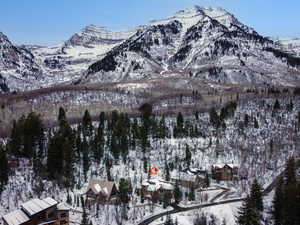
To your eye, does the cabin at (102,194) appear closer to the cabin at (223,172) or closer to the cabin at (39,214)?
the cabin at (39,214)

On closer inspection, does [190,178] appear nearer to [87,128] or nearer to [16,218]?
[16,218]

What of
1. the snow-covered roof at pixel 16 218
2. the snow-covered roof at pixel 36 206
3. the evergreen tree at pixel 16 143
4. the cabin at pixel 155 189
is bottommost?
the cabin at pixel 155 189

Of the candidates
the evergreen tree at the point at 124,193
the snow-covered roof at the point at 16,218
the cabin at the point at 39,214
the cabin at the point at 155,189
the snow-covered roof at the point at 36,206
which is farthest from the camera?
the cabin at the point at 155,189

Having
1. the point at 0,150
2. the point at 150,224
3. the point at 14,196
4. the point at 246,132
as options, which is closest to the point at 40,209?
the point at 14,196

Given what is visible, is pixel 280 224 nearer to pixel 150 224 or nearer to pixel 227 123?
pixel 150 224

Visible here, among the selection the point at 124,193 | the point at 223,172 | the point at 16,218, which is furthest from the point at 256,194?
the point at 16,218

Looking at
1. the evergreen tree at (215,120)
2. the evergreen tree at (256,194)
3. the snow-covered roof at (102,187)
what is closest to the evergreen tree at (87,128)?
the snow-covered roof at (102,187)

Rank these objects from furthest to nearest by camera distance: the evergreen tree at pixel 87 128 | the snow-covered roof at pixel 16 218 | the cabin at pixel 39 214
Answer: the evergreen tree at pixel 87 128 < the cabin at pixel 39 214 < the snow-covered roof at pixel 16 218
